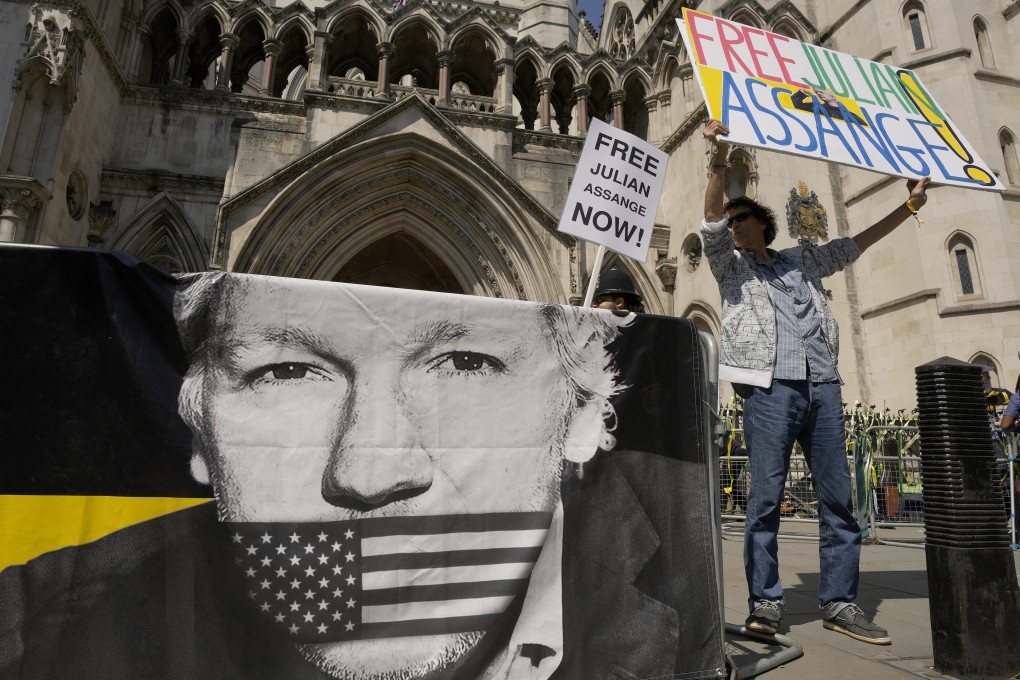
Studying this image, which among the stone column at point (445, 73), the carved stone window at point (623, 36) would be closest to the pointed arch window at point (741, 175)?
the stone column at point (445, 73)

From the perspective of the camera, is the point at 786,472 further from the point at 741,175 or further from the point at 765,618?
the point at 741,175

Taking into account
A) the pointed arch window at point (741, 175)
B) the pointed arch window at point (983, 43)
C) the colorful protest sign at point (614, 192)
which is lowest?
the colorful protest sign at point (614, 192)

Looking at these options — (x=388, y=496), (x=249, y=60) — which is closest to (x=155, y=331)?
(x=388, y=496)

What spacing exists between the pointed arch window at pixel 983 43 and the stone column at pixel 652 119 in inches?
274

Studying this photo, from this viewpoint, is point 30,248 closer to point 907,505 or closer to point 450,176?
point 907,505

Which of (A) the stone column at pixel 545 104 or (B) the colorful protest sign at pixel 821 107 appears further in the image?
(A) the stone column at pixel 545 104

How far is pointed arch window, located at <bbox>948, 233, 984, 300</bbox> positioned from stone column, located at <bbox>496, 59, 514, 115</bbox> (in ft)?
32.8

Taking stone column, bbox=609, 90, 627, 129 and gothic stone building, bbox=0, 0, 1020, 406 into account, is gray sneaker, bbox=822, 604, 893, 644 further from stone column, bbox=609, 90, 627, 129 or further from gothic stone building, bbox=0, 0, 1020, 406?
stone column, bbox=609, 90, 627, 129

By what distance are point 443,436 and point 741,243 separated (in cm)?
229

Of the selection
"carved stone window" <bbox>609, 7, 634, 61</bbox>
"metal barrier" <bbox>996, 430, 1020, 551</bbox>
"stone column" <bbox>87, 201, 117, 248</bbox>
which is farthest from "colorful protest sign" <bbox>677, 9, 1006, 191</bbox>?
"carved stone window" <bbox>609, 7, 634, 61</bbox>

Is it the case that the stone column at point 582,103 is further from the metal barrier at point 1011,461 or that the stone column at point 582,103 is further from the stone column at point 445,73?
the metal barrier at point 1011,461

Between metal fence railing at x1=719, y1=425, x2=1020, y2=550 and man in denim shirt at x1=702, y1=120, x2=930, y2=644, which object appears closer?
man in denim shirt at x1=702, y1=120, x2=930, y2=644

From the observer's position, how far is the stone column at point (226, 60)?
13688 millimetres

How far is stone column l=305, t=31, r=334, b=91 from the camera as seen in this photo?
13.6 m
